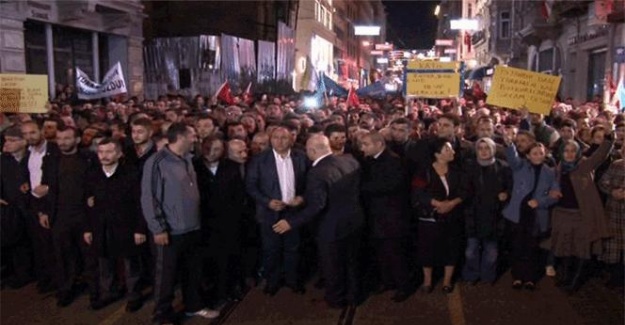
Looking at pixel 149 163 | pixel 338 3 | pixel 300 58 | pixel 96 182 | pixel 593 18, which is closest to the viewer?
pixel 149 163

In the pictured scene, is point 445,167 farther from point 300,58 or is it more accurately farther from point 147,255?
point 300,58

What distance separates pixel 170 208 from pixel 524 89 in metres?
6.47

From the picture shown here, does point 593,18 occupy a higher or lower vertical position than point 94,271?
higher

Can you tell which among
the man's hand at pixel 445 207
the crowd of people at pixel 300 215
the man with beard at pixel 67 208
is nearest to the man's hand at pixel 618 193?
the crowd of people at pixel 300 215

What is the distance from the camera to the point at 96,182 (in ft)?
21.7

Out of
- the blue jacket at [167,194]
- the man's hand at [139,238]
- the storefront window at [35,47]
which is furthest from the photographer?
the storefront window at [35,47]

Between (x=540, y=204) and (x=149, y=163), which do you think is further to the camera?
(x=540, y=204)

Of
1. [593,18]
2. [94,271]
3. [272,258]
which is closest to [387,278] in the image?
[272,258]

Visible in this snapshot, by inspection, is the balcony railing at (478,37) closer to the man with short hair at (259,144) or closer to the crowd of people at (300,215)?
the crowd of people at (300,215)

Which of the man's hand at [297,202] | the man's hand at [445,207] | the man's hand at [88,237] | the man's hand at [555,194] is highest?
the man's hand at [555,194]

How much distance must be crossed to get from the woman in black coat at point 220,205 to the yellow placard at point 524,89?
17.4 feet

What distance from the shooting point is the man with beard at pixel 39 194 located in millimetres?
7215

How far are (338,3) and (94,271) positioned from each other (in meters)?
58.2

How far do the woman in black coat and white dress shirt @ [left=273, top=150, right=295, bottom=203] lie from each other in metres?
0.40
